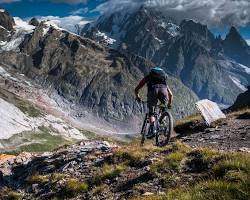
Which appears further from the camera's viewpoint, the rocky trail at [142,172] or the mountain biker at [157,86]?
the mountain biker at [157,86]

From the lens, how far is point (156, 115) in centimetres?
2275

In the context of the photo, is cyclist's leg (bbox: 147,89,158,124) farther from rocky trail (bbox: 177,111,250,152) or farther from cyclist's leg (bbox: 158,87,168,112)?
rocky trail (bbox: 177,111,250,152)

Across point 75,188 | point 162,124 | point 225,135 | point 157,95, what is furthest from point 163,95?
point 75,188

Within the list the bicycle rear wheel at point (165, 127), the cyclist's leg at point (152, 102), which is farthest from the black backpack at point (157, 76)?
the bicycle rear wheel at point (165, 127)

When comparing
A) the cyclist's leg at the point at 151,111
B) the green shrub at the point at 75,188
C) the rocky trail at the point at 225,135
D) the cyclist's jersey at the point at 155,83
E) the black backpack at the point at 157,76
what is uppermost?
the black backpack at the point at 157,76

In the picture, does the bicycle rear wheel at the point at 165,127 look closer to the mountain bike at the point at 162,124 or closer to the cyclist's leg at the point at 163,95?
the mountain bike at the point at 162,124

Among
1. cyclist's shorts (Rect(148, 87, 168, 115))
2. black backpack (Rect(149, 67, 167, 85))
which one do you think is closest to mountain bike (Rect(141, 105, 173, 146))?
cyclist's shorts (Rect(148, 87, 168, 115))

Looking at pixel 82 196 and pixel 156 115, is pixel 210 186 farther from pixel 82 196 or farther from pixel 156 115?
pixel 156 115

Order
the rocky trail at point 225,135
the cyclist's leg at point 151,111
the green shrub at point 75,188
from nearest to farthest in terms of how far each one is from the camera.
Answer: the green shrub at point 75,188, the rocky trail at point 225,135, the cyclist's leg at point 151,111

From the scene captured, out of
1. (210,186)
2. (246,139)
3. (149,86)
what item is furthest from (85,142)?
(210,186)

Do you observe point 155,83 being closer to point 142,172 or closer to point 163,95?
point 163,95

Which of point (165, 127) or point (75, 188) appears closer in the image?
point (75, 188)

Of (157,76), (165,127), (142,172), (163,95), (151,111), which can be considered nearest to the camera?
(142,172)

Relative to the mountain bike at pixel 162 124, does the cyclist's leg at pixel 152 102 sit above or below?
above
